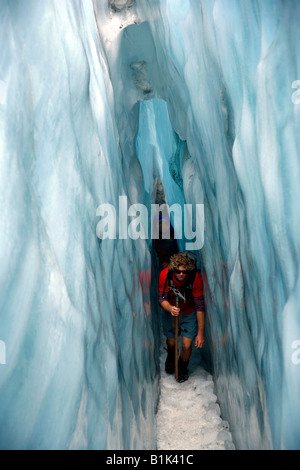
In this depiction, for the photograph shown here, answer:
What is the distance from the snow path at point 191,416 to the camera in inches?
111

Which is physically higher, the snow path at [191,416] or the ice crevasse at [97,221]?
the ice crevasse at [97,221]

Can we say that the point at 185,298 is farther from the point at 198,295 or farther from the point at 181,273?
the point at 181,273

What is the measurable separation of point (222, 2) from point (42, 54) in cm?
96

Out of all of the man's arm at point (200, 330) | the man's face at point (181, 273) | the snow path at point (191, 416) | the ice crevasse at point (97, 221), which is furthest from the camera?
the man's arm at point (200, 330)

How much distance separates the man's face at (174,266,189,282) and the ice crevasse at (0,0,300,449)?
39 centimetres

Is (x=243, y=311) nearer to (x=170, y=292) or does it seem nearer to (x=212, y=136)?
(x=212, y=136)

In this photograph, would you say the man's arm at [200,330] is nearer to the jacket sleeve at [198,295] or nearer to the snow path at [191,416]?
the jacket sleeve at [198,295]

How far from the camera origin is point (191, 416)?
321 cm

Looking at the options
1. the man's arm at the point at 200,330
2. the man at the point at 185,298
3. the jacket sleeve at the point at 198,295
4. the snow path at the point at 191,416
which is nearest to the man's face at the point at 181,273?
the man at the point at 185,298

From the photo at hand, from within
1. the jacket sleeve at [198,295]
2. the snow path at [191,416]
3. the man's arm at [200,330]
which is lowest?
the snow path at [191,416]

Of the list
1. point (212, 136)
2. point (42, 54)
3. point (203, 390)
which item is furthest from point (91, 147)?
point (203, 390)

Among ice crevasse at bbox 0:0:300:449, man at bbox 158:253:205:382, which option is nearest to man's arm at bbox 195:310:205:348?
man at bbox 158:253:205:382

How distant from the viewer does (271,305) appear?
165 cm

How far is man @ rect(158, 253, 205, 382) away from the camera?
3.32m
